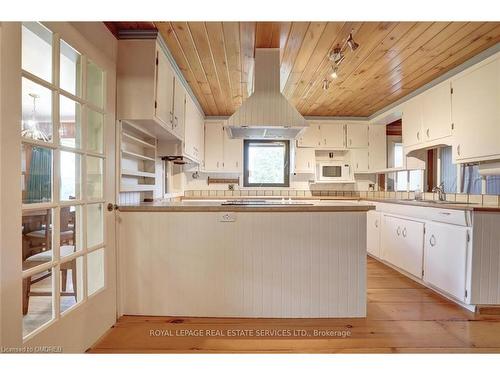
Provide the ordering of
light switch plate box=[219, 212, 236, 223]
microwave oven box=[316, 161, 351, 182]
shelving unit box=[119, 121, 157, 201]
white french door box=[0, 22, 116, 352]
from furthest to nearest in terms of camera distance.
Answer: microwave oven box=[316, 161, 351, 182]
shelving unit box=[119, 121, 157, 201]
light switch plate box=[219, 212, 236, 223]
white french door box=[0, 22, 116, 352]

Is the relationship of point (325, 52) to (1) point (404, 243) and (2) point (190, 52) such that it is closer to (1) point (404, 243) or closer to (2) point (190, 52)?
(2) point (190, 52)

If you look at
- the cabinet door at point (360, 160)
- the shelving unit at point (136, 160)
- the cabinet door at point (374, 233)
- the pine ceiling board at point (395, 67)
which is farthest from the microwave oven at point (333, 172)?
the shelving unit at point (136, 160)

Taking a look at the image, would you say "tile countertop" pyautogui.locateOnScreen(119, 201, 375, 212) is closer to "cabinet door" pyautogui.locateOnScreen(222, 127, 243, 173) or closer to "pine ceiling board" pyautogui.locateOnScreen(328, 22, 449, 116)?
"pine ceiling board" pyautogui.locateOnScreen(328, 22, 449, 116)

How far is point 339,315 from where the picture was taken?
189 centimetres

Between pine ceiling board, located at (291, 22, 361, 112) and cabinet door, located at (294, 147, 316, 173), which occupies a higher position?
pine ceiling board, located at (291, 22, 361, 112)

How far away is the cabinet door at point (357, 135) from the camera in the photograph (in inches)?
171

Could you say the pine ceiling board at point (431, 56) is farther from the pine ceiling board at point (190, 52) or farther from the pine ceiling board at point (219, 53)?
the pine ceiling board at point (190, 52)

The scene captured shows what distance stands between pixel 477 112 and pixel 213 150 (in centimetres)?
339

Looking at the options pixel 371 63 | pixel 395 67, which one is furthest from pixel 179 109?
pixel 395 67

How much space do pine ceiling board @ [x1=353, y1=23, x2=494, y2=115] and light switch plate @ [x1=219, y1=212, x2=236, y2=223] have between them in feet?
7.12

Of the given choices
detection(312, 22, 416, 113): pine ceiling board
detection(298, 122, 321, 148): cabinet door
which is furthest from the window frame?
detection(312, 22, 416, 113): pine ceiling board

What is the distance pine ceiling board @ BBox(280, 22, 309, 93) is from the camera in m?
1.92

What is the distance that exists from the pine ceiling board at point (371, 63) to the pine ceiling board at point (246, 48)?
1.09 m

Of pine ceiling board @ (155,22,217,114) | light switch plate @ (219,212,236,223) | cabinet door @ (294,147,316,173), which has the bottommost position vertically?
light switch plate @ (219,212,236,223)
